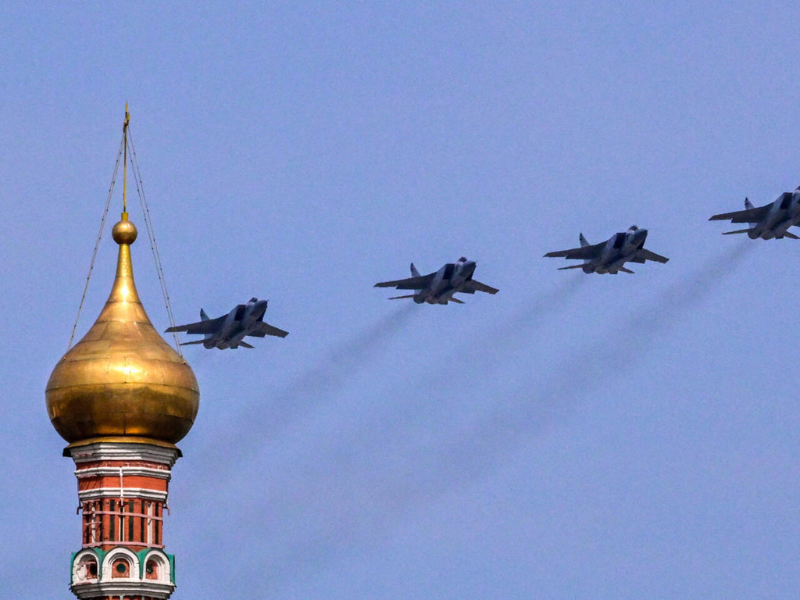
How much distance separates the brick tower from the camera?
270ft

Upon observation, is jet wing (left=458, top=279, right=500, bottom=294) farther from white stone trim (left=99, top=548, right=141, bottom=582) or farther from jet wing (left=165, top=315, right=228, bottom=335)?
white stone trim (left=99, top=548, right=141, bottom=582)

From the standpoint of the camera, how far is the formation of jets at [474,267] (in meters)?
99.2

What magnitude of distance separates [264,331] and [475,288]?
445 inches

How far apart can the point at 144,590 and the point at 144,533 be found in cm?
262

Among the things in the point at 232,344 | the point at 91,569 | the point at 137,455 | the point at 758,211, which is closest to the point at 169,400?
the point at 137,455

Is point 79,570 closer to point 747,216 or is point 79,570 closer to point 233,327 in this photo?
point 233,327

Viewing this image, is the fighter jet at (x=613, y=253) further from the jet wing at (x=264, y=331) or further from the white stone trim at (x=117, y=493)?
the white stone trim at (x=117, y=493)

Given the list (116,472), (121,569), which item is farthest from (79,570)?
(116,472)

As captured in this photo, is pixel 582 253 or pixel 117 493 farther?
pixel 582 253

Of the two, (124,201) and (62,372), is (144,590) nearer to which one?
(62,372)

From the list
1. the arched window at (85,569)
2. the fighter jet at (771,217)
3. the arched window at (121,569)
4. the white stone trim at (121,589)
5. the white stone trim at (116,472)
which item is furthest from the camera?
the fighter jet at (771,217)

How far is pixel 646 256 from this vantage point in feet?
337

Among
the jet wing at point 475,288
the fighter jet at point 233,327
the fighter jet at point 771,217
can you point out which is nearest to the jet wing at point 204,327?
the fighter jet at point 233,327

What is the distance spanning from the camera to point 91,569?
8262 centimetres
